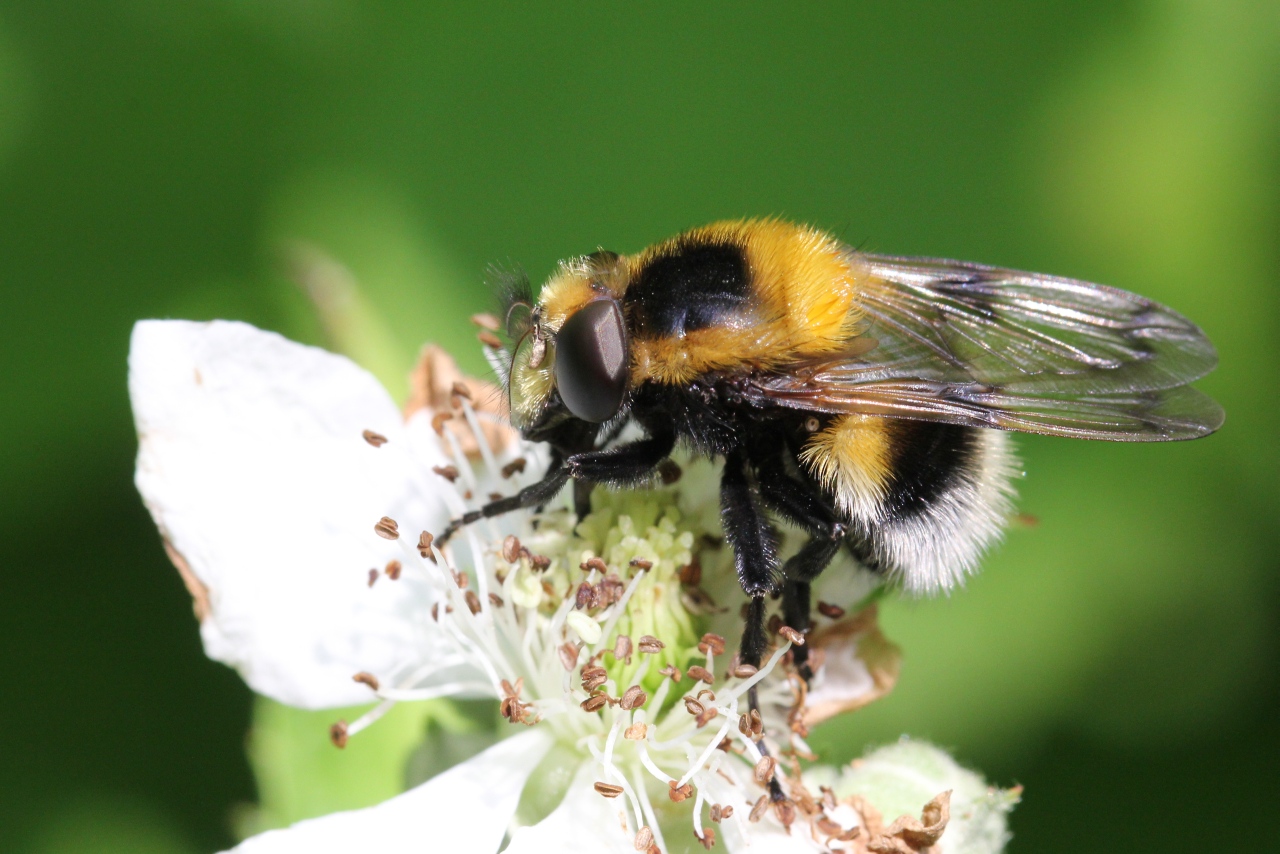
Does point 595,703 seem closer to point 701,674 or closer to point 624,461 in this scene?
point 701,674

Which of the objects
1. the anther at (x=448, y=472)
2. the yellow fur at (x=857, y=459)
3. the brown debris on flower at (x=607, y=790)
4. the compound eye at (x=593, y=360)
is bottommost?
the brown debris on flower at (x=607, y=790)

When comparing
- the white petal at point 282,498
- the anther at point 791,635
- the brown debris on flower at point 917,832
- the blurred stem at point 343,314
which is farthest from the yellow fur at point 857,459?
the blurred stem at point 343,314

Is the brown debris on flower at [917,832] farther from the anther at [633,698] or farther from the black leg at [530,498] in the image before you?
the black leg at [530,498]

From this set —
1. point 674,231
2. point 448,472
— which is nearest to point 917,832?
point 448,472

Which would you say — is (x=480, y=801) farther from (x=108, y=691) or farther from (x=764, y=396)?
(x=108, y=691)

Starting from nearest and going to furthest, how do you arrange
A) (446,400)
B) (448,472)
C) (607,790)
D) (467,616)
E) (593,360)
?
1. (593,360)
2. (607,790)
3. (467,616)
4. (448,472)
5. (446,400)

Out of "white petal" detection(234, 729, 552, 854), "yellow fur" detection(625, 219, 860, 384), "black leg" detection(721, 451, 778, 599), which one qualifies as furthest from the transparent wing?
"white petal" detection(234, 729, 552, 854)

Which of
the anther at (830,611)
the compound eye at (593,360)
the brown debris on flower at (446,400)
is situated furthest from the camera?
the brown debris on flower at (446,400)
